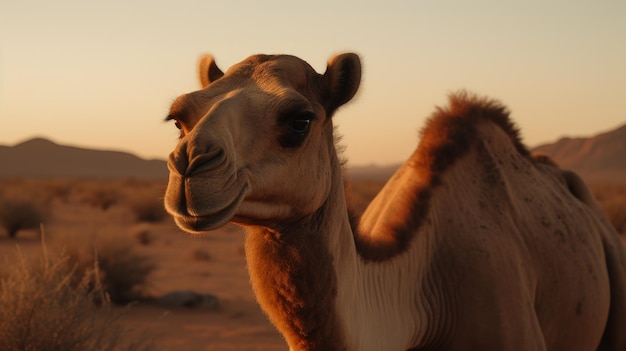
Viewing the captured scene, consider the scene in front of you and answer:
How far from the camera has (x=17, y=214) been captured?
19672 mm

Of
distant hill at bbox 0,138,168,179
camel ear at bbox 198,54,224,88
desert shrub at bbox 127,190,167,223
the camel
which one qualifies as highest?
camel ear at bbox 198,54,224,88

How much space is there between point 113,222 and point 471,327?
77.6 feet

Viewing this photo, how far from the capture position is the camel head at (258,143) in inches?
86.7

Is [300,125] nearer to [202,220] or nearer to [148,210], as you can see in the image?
[202,220]

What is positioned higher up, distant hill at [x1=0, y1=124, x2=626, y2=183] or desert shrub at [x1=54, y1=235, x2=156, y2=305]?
desert shrub at [x1=54, y1=235, x2=156, y2=305]

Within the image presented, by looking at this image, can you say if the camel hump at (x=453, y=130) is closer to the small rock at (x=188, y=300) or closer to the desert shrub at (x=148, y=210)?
the small rock at (x=188, y=300)

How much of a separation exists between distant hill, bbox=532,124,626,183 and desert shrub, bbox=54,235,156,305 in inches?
3831

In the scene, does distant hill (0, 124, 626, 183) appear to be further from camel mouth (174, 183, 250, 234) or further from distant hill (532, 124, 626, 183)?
camel mouth (174, 183, 250, 234)

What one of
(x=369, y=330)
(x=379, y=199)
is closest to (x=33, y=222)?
(x=379, y=199)

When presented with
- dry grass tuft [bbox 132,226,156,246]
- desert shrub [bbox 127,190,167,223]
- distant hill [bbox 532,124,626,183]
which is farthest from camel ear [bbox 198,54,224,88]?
distant hill [bbox 532,124,626,183]

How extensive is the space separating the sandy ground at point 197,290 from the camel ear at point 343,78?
10.9 feet

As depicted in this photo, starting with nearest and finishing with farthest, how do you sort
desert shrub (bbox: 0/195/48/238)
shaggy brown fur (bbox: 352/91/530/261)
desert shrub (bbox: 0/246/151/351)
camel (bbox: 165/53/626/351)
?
camel (bbox: 165/53/626/351) → shaggy brown fur (bbox: 352/91/530/261) → desert shrub (bbox: 0/246/151/351) → desert shrub (bbox: 0/195/48/238)

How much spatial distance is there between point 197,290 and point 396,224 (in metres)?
9.19

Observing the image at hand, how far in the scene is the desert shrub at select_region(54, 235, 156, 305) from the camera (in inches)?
440
